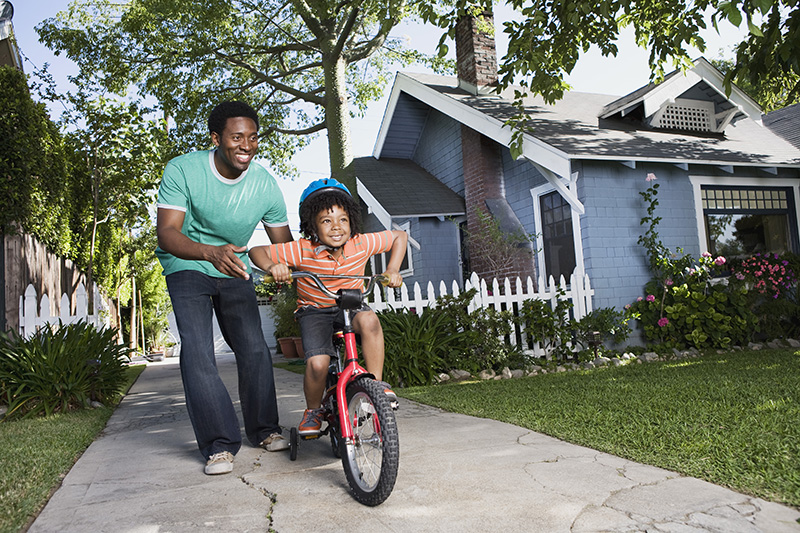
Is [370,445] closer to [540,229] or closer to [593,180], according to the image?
[593,180]

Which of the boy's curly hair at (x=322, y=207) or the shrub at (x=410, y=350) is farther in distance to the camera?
the shrub at (x=410, y=350)

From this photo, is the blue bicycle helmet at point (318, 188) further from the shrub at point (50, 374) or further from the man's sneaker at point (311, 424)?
the shrub at point (50, 374)

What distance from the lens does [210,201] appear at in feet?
10.8

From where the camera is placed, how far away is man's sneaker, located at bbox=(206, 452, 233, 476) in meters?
3.00

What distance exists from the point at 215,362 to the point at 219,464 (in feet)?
1.82

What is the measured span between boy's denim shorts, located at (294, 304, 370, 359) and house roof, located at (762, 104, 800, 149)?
11.5 m

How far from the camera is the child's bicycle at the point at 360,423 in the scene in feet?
7.80

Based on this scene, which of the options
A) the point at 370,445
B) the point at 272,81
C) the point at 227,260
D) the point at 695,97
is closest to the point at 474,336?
the point at 370,445

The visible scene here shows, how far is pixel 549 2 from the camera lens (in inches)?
277

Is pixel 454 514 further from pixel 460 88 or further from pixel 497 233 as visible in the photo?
pixel 460 88

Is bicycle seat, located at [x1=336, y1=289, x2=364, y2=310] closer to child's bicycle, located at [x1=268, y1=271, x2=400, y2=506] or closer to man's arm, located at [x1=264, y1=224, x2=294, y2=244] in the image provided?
child's bicycle, located at [x1=268, y1=271, x2=400, y2=506]

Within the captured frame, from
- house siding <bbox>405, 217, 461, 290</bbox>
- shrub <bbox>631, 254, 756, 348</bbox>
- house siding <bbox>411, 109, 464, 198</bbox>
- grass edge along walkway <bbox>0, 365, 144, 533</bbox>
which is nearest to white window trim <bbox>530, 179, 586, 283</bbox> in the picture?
shrub <bbox>631, 254, 756, 348</bbox>

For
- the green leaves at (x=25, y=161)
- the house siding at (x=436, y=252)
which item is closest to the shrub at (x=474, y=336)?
the house siding at (x=436, y=252)

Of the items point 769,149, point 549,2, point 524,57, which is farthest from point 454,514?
point 769,149
